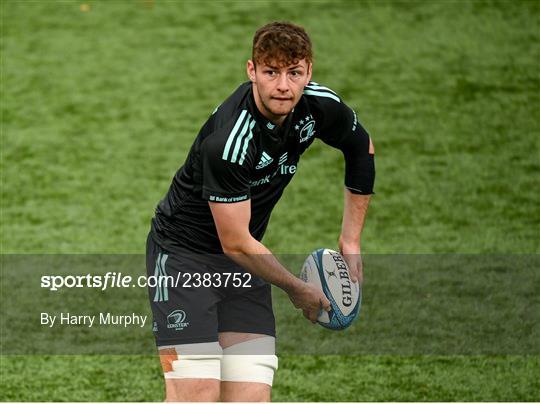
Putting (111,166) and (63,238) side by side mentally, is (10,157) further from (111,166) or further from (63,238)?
(63,238)

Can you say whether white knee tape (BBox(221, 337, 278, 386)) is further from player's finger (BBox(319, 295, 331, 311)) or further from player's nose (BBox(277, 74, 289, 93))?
player's nose (BBox(277, 74, 289, 93))

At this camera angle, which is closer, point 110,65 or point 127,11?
point 110,65

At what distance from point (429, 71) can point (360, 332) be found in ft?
16.6

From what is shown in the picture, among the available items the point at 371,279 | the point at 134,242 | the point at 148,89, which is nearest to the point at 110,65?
the point at 148,89

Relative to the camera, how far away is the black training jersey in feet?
15.0

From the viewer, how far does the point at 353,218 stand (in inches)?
215

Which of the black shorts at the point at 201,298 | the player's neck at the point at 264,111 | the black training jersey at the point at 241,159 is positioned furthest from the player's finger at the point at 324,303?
the player's neck at the point at 264,111

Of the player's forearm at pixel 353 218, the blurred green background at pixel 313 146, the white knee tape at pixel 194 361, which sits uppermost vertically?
the player's forearm at pixel 353 218

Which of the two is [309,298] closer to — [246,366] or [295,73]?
[246,366]

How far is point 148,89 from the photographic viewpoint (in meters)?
11.6

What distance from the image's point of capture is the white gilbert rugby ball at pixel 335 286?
5.18 meters

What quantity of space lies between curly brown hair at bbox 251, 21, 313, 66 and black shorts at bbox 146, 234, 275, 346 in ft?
3.24

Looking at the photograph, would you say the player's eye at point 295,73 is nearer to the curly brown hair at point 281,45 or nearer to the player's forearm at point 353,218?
the curly brown hair at point 281,45

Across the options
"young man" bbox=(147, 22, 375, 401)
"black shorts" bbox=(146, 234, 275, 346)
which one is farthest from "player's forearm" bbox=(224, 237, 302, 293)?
"black shorts" bbox=(146, 234, 275, 346)
